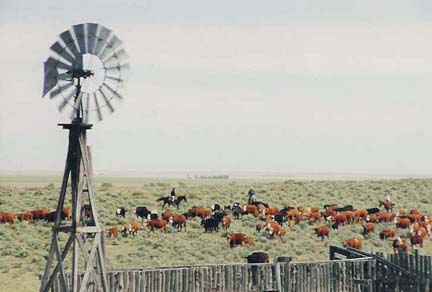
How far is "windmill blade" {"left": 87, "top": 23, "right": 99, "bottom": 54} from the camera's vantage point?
17984 millimetres

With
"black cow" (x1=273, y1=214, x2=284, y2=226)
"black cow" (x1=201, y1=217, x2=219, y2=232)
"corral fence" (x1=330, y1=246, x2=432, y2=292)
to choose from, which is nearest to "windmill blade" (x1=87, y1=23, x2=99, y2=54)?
"corral fence" (x1=330, y1=246, x2=432, y2=292)

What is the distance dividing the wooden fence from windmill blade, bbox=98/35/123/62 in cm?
597

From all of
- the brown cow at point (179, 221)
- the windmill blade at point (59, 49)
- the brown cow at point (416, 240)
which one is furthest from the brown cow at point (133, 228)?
the windmill blade at point (59, 49)

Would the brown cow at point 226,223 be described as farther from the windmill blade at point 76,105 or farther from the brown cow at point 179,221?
the windmill blade at point 76,105

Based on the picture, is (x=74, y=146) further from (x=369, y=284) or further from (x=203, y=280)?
(x=369, y=284)

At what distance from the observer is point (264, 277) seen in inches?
859

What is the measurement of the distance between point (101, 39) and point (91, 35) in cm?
26

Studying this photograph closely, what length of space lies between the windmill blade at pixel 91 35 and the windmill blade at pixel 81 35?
0.11 m

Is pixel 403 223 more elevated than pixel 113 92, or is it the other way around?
pixel 113 92

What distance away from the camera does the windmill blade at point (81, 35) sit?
705 inches

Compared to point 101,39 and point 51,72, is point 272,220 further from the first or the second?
point 51,72

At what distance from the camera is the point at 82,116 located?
59.1 feet

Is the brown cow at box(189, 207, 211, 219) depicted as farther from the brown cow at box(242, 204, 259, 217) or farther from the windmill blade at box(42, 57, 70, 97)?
the windmill blade at box(42, 57, 70, 97)

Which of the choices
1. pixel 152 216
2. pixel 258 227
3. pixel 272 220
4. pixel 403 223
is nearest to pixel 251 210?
pixel 272 220
